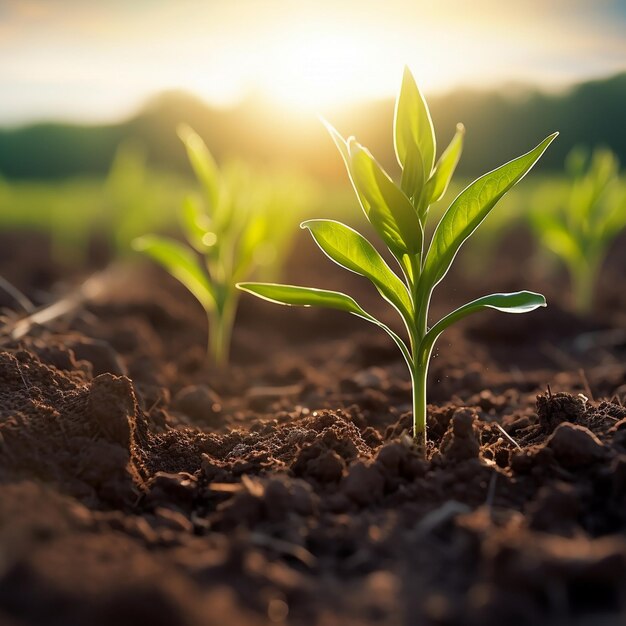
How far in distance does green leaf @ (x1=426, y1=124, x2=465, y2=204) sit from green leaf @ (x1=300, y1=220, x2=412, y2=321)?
22cm

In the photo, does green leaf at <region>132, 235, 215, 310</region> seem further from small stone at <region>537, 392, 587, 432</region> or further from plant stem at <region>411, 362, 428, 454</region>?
small stone at <region>537, 392, 587, 432</region>

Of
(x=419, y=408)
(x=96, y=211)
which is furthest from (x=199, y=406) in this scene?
(x=96, y=211)

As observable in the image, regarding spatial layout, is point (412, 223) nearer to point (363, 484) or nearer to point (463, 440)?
point (463, 440)

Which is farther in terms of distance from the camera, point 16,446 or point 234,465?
point 234,465

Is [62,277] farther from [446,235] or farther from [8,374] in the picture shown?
[446,235]

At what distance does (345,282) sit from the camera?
296 inches

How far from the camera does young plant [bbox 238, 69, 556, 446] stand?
1832 mm

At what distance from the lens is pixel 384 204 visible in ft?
6.16

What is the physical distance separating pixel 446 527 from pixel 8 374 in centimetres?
142

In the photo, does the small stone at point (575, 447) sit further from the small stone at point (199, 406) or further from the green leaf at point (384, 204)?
the small stone at point (199, 406)

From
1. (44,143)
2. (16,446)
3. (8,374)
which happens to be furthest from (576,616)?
(44,143)

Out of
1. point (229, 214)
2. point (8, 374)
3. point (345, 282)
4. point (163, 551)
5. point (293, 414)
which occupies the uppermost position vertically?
point (229, 214)

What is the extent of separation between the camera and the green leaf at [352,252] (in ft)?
6.27

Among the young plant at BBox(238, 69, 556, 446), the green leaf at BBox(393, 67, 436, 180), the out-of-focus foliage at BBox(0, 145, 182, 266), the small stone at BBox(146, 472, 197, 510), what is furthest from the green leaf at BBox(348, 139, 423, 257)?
the out-of-focus foliage at BBox(0, 145, 182, 266)
